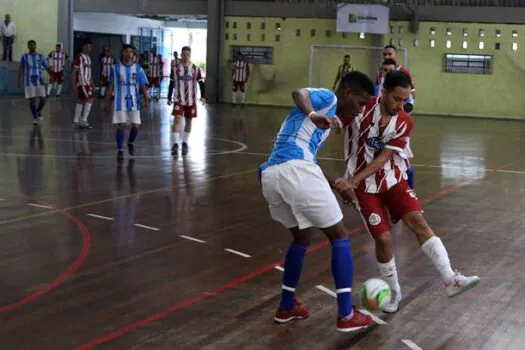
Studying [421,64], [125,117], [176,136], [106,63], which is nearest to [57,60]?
[106,63]

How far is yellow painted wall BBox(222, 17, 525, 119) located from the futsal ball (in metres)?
28.9

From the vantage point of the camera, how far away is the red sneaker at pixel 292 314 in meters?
6.32

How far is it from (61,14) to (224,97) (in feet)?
23.7

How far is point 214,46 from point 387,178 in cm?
3058

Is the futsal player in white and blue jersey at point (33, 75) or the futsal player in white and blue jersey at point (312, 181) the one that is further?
the futsal player in white and blue jersey at point (33, 75)

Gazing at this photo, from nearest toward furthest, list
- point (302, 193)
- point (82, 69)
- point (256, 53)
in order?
point (302, 193), point (82, 69), point (256, 53)

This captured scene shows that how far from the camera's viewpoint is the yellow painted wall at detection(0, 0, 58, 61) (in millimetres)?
36812

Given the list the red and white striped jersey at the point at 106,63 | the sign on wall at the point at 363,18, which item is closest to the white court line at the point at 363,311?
the red and white striped jersey at the point at 106,63

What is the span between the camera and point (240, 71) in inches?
1391

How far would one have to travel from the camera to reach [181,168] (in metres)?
14.9

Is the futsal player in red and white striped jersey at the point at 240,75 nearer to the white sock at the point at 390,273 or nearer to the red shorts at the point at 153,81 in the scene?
the red shorts at the point at 153,81

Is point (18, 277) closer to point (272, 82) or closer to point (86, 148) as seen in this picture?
point (86, 148)

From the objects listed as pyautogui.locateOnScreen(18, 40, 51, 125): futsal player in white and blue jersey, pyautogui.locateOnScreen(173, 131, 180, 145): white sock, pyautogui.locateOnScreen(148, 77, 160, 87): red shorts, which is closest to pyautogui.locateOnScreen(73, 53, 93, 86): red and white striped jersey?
pyautogui.locateOnScreen(18, 40, 51, 125): futsal player in white and blue jersey

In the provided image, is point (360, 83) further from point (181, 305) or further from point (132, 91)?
point (132, 91)
